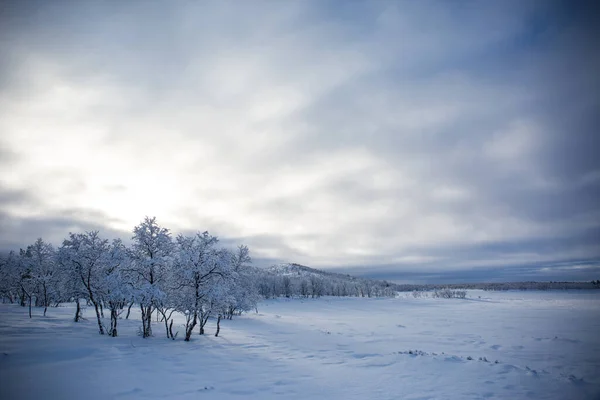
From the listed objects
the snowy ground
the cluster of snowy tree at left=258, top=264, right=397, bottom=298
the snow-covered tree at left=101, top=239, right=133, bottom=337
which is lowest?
the cluster of snowy tree at left=258, top=264, right=397, bottom=298

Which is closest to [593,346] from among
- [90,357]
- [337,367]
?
[337,367]

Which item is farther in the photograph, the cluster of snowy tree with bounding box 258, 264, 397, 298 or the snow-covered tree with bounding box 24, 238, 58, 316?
the cluster of snowy tree with bounding box 258, 264, 397, 298

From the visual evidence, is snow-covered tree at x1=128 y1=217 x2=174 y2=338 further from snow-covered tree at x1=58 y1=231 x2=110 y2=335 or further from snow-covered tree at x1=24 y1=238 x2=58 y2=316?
snow-covered tree at x1=24 y1=238 x2=58 y2=316

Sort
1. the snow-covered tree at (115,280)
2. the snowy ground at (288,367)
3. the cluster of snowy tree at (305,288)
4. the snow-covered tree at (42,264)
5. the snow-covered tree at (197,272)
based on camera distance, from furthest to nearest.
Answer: the cluster of snowy tree at (305,288) → the snow-covered tree at (42,264) → the snow-covered tree at (197,272) → the snow-covered tree at (115,280) → the snowy ground at (288,367)

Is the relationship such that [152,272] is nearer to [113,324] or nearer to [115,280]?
[115,280]

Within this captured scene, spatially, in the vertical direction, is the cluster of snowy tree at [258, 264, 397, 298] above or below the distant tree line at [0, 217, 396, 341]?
below

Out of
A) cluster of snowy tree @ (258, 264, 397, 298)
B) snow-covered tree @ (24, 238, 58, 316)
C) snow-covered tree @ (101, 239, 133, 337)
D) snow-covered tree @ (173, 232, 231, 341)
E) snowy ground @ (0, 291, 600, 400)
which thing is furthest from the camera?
cluster of snowy tree @ (258, 264, 397, 298)

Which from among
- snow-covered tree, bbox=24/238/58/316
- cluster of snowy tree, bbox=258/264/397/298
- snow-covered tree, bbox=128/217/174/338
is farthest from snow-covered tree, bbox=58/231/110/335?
cluster of snowy tree, bbox=258/264/397/298

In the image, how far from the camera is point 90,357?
2050cm

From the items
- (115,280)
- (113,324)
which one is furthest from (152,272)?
(113,324)

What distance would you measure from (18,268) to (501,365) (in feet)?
278

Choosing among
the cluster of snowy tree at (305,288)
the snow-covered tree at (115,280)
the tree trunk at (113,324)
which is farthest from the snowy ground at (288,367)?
the cluster of snowy tree at (305,288)

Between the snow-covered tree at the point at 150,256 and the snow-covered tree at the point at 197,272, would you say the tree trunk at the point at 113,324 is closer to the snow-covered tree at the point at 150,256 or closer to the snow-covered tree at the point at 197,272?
the snow-covered tree at the point at 150,256

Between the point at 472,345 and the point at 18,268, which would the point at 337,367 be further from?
the point at 18,268
